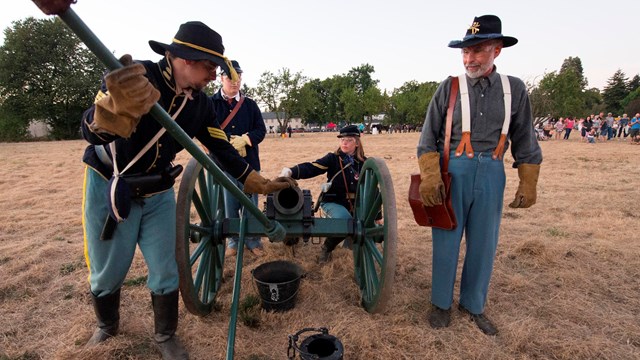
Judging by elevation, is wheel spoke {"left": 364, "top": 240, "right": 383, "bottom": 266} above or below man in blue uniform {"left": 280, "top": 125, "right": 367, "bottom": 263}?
below

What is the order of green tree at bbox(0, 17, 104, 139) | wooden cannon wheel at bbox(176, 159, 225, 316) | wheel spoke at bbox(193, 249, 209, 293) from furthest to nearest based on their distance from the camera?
green tree at bbox(0, 17, 104, 139) < wheel spoke at bbox(193, 249, 209, 293) < wooden cannon wheel at bbox(176, 159, 225, 316)

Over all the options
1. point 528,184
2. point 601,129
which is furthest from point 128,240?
point 601,129

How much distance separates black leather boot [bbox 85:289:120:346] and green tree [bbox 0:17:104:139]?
40.2 metres

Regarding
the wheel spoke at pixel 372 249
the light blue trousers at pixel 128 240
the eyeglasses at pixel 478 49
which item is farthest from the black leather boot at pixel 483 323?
the light blue trousers at pixel 128 240

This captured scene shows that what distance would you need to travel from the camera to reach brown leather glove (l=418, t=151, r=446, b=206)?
8.19 ft

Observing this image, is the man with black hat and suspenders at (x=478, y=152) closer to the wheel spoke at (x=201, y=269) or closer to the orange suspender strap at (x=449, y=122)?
the orange suspender strap at (x=449, y=122)

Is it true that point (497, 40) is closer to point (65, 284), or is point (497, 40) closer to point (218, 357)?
point (218, 357)

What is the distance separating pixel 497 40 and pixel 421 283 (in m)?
2.15

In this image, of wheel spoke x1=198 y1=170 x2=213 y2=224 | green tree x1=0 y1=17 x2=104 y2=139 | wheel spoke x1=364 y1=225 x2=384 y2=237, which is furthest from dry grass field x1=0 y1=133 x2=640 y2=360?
green tree x1=0 y1=17 x2=104 y2=139

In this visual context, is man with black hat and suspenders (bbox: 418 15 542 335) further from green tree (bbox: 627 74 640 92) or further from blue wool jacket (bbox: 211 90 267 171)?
green tree (bbox: 627 74 640 92)

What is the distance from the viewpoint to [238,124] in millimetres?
3895

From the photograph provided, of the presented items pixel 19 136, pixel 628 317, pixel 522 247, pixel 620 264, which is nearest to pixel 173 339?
pixel 628 317

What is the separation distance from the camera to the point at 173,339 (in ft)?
7.85

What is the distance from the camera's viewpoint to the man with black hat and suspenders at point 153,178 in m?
1.89
